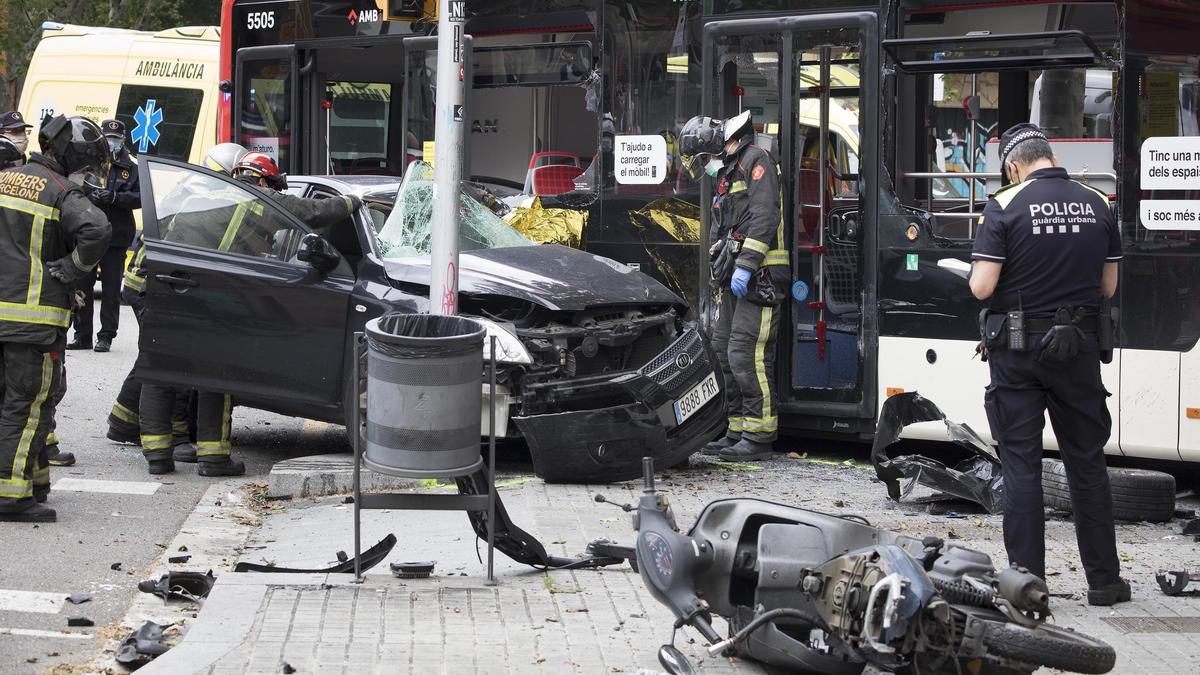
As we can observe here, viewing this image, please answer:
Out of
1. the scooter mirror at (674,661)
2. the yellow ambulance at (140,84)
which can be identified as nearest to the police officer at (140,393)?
the scooter mirror at (674,661)

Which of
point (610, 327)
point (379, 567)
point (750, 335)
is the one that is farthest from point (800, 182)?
point (379, 567)

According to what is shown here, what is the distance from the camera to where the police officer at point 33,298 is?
7.49 metres

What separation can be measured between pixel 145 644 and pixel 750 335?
4.70 meters

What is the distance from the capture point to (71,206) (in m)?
7.65

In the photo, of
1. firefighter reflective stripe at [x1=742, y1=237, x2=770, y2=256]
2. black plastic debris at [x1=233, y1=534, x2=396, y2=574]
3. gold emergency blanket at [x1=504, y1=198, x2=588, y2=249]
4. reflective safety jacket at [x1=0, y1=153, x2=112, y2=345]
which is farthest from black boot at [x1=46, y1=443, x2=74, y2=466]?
firefighter reflective stripe at [x1=742, y1=237, x2=770, y2=256]

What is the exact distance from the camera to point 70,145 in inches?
310

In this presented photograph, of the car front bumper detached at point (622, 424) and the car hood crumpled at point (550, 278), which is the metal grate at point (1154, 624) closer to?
the car front bumper detached at point (622, 424)

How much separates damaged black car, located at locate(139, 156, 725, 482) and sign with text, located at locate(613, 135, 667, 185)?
0.85 m

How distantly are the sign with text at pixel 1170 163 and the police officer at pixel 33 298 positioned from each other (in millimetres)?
5358

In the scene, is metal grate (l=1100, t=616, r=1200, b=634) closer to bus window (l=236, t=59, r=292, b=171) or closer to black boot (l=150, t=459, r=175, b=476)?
black boot (l=150, t=459, r=175, b=476)

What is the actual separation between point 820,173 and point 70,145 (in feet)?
14.3

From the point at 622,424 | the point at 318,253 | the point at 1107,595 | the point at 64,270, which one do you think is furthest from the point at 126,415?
the point at 1107,595

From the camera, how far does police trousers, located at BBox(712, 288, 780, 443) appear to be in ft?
30.2

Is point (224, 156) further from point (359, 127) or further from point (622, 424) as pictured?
point (622, 424)
